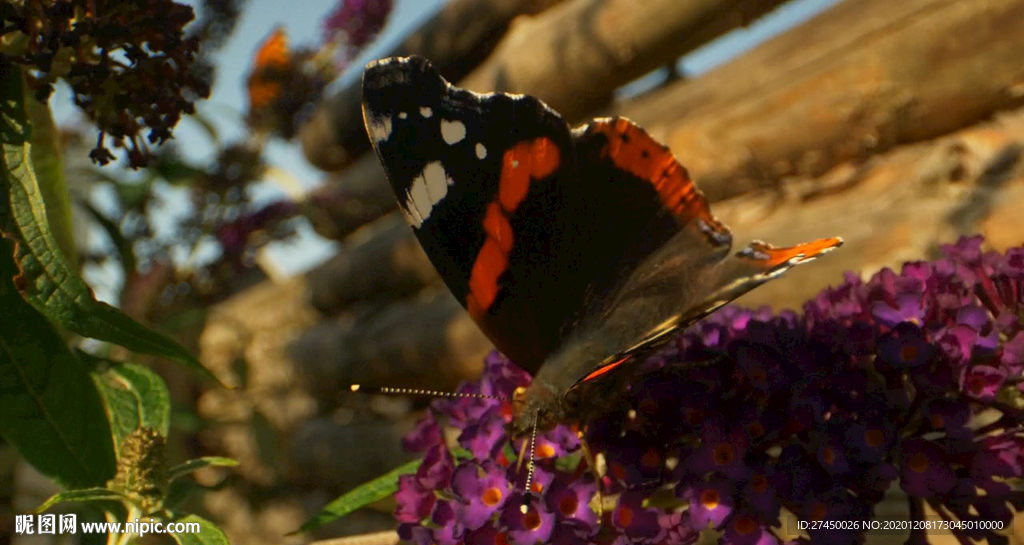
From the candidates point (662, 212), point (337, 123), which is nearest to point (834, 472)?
point (662, 212)

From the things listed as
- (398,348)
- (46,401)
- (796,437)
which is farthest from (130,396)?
(398,348)

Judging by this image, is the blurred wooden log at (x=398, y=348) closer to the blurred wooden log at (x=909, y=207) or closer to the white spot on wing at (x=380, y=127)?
the blurred wooden log at (x=909, y=207)

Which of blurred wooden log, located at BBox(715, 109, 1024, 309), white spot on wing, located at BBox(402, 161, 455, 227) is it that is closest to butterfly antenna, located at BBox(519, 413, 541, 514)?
white spot on wing, located at BBox(402, 161, 455, 227)

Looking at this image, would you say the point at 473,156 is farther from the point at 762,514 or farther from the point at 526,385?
the point at 762,514

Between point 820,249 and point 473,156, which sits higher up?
point 473,156

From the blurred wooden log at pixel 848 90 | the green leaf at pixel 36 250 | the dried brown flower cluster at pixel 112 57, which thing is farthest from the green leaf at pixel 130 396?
the blurred wooden log at pixel 848 90

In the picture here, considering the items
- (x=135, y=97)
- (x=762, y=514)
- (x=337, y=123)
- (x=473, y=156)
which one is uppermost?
(x=337, y=123)

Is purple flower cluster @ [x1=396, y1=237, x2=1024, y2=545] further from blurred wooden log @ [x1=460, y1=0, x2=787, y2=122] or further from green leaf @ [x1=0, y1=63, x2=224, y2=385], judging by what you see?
blurred wooden log @ [x1=460, y1=0, x2=787, y2=122]
